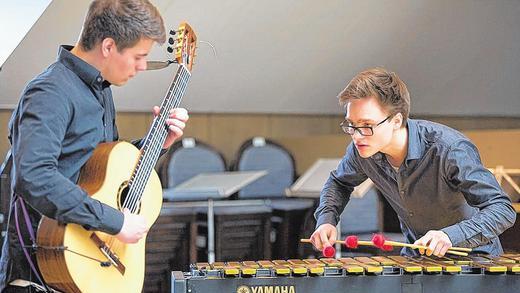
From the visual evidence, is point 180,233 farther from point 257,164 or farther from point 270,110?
point 270,110

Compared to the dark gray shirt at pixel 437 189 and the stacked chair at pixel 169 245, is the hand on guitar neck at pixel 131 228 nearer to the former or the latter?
the dark gray shirt at pixel 437 189

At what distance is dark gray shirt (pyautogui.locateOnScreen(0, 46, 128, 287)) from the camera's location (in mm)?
1860

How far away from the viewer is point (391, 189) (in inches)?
113

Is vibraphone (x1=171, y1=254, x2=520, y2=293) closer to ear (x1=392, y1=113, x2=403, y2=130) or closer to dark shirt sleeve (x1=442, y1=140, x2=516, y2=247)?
dark shirt sleeve (x1=442, y1=140, x2=516, y2=247)

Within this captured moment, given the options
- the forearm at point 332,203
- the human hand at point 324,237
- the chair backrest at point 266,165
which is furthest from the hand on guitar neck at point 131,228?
the chair backrest at point 266,165

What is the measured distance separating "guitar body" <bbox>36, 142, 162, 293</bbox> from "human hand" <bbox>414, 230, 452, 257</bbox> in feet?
2.72

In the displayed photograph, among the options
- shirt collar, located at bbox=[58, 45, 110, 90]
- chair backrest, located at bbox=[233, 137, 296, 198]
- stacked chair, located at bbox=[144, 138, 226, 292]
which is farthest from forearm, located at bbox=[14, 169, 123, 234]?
chair backrest, located at bbox=[233, 137, 296, 198]

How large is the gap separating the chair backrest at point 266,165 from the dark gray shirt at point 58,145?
407 centimetres

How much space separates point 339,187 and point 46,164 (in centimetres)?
140

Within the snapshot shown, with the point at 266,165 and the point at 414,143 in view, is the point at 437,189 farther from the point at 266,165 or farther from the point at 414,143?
the point at 266,165

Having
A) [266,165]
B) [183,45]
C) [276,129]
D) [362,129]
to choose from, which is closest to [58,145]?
[183,45]

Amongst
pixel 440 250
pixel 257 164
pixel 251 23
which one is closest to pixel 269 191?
pixel 257 164

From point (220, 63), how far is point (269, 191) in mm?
1135

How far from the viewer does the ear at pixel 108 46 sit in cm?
203
